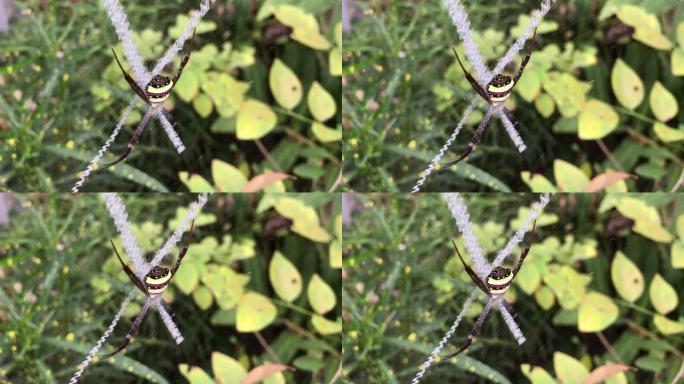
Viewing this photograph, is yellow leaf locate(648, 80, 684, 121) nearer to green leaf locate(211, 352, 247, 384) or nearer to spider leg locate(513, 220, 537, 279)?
spider leg locate(513, 220, 537, 279)

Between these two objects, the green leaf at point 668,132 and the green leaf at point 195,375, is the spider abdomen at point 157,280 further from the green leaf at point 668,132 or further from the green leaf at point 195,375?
the green leaf at point 668,132

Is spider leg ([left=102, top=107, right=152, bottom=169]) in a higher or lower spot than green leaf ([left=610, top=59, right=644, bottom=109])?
higher

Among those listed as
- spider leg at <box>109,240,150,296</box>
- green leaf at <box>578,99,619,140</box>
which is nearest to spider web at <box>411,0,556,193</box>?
green leaf at <box>578,99,619,140</box>

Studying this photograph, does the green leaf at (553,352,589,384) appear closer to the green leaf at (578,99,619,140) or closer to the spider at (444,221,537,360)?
the spider at (444,221,537,360)

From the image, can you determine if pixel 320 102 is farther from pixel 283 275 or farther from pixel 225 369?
pixel 225 369

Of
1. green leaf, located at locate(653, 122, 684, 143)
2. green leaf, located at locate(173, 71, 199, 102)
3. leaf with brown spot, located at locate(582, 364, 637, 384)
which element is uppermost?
green leaf, located at locate(173, 71, 199, 102)

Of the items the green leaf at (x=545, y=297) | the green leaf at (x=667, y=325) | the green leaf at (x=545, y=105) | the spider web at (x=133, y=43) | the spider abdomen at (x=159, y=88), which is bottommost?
the green leaf at (x=667, y=325)

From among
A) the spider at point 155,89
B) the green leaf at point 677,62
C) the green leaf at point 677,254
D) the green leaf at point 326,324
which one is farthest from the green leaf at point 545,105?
the spider at point 155,89

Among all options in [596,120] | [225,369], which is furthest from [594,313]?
[225,369]
